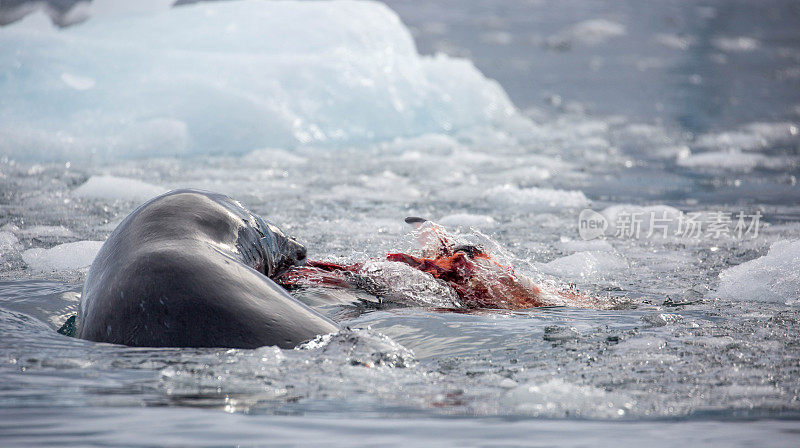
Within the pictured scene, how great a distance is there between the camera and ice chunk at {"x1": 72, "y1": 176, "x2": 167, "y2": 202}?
7196 millimetres

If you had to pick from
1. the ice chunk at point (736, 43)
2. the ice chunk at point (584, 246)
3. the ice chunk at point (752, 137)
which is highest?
the ice chunk at point (736, 43)

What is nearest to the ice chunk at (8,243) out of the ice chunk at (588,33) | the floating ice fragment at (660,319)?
the floating ice fragment at (660,319)

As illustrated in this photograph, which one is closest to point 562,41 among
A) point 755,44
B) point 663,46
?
point 663,46

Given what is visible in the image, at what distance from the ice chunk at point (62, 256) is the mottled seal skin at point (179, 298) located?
5.32ft

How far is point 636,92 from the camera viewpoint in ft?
53.6

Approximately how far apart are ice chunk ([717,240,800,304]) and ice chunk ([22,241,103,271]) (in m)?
3.35

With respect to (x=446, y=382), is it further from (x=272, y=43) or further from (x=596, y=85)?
(x=596, y=85)

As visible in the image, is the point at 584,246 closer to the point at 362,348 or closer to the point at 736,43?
the point at 362,348

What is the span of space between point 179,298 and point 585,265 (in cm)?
292

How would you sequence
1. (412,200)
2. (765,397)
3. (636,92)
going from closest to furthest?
(765,397), (412,200), (636,92)

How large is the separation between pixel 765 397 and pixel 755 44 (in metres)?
21.7

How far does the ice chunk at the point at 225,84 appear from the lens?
9664mm

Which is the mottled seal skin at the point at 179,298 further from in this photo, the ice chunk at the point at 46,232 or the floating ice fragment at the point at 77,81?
the floating ice fragment at the point at 77,81

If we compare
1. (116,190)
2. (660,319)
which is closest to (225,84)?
(116,190)
